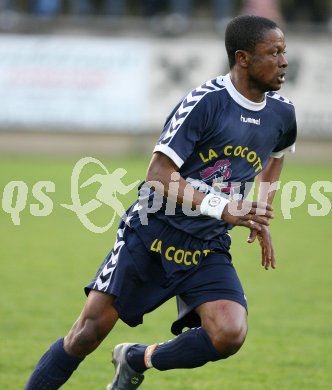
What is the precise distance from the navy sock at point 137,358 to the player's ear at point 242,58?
1655 millimetres

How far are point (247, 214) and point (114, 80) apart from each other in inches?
604

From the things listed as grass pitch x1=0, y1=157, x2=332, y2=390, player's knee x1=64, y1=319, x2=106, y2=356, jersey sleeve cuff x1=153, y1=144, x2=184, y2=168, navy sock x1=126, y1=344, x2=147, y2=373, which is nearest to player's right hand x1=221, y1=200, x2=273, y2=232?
jersey sleeve cuff x1=153, y1=144, x2=184, y2=168

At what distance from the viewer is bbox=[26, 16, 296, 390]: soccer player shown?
5.21 m

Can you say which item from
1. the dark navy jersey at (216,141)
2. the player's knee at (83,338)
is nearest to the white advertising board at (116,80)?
the dark navy jersey at (216,141)

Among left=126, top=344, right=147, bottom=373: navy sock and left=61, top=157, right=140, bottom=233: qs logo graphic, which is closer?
left=126, top=344, right=147, bottom=373: navy sock

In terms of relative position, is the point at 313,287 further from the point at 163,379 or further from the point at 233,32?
the point at 233,32

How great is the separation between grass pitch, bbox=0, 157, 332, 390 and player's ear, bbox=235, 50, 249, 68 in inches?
78.1

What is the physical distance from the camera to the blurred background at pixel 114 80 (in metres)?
20.1

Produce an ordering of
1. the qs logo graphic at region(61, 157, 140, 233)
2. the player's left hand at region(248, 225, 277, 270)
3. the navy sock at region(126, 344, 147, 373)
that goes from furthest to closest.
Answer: the qs logo graphic at region(61, 157, 140, 233), the navy sock at region(126, 344, 147, 373), the player's left hand at region(248, 225, 277, 270)

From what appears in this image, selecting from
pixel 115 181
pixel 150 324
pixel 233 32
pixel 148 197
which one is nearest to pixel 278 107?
pixel 233 32

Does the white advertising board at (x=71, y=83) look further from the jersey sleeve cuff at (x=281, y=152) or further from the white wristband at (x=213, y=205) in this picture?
the white wristband at (x=213, y=205)

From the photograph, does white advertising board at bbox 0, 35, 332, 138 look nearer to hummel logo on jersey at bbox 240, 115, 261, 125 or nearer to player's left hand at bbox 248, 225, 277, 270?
hummel logo on jersey at bbox 240, 115, 261, 125

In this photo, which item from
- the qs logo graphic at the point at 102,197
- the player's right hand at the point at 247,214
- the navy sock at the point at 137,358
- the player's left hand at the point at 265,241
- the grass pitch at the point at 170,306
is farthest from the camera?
the qs logo graphic at the point at 102,197

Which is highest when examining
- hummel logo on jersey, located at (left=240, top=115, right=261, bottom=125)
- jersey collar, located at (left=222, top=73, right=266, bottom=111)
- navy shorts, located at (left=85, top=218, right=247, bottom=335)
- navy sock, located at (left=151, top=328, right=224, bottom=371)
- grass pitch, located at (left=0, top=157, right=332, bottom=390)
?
jersey collar, located at (left=222, top=73, right=266, bottom=111)
